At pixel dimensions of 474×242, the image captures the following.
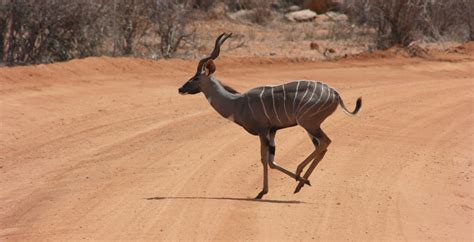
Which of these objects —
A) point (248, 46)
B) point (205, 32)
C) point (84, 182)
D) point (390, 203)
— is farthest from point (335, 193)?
point (205, 32)

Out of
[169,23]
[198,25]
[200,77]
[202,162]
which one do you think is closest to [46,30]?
[169,23]

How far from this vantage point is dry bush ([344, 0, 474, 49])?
26.4m

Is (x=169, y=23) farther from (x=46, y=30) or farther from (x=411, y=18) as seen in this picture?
(x=411, y=18)

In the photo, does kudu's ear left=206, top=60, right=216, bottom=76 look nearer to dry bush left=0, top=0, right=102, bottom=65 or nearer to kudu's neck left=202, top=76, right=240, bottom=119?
kudu's neck left=202, top=76, right=240, bottom=119

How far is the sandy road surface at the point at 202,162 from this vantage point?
10172 mm

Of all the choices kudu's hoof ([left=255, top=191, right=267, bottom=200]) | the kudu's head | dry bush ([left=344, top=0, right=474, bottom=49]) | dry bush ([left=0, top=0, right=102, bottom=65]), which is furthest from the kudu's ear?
dry bush ([left=344, top=0, right=474, bottom=49])

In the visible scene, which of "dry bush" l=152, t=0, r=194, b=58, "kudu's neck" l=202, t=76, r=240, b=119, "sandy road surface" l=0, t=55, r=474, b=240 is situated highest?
"kudu's neck" l=202, t=76, r=240, b=119

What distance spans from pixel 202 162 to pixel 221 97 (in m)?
1.75

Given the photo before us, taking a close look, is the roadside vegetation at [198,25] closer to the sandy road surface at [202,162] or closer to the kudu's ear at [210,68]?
the sandy road surface at [202,162]

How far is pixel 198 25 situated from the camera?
31.7m

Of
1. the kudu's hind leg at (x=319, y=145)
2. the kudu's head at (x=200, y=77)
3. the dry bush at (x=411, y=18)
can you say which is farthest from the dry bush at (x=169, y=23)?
the kudu's hind leg at (x=319, y=145)

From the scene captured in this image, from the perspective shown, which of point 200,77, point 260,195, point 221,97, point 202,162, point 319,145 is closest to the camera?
point 260,195

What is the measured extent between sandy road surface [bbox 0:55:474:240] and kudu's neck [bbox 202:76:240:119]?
978 mm

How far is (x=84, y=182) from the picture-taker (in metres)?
12.3
